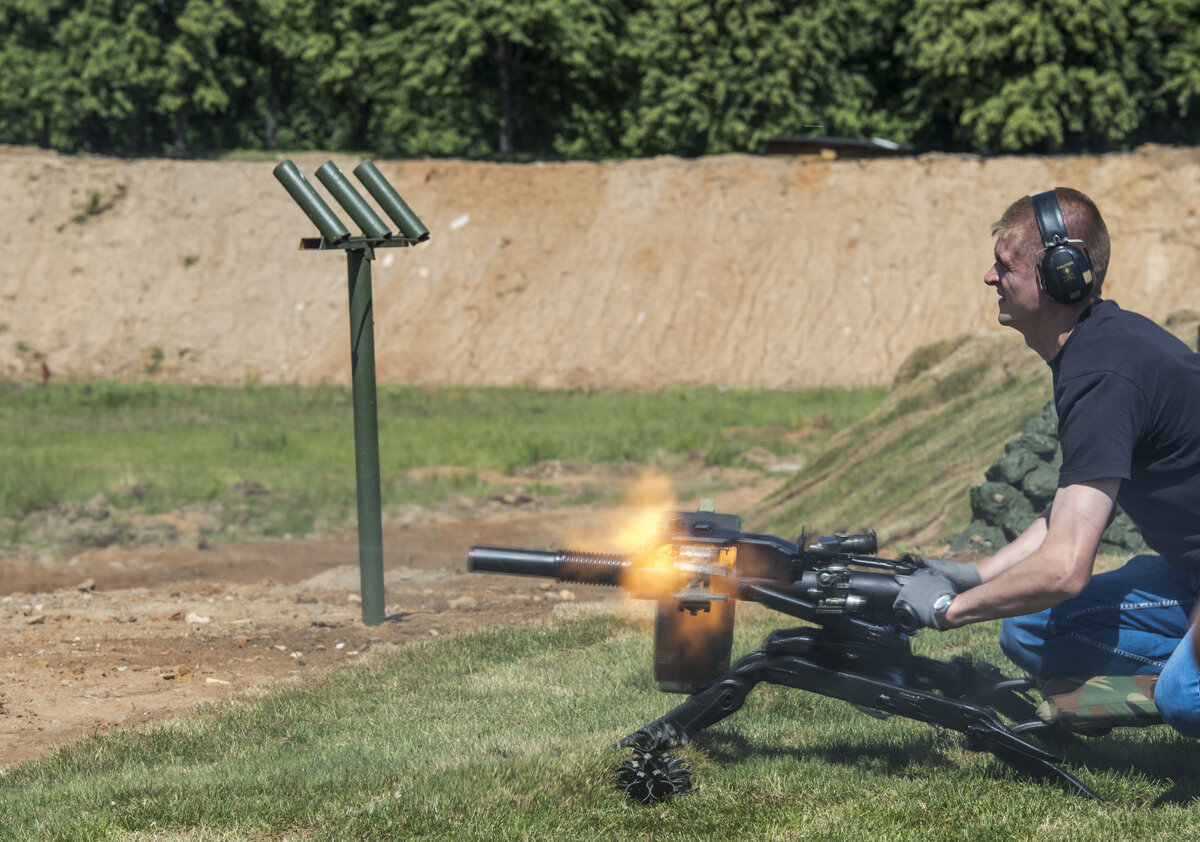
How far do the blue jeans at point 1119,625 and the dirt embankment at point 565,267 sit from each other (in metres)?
25.5

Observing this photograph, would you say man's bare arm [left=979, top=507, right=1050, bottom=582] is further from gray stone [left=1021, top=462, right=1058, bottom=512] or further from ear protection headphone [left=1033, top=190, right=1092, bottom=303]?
gray stone [left=1021, top=462, right=1058, bottom=512]

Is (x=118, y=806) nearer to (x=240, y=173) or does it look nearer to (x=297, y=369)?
(x=297, y=369)

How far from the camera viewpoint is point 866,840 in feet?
13.6

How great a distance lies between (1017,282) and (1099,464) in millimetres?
725

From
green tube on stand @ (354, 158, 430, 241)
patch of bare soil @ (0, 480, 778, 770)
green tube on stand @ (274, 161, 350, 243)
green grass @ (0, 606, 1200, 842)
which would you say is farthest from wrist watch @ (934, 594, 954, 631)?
green tube on stand @ (274, 161, 350, 243)

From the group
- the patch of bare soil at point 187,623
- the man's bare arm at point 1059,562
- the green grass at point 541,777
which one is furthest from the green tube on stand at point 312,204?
the man's bare arm at point 1059,562

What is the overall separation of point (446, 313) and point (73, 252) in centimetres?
1121

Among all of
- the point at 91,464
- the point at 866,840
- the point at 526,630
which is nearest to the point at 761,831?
the point at 866,840

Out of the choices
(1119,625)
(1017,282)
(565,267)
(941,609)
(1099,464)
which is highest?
(565,267)

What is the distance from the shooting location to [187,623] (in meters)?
8.30

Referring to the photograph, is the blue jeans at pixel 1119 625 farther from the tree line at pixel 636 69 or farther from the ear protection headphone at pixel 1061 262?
the tree line at pixel 636 69

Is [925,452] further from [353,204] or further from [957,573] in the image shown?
[957,573]

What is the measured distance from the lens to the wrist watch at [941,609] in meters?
4.04

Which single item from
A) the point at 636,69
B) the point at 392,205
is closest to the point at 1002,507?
the point at 392,205
